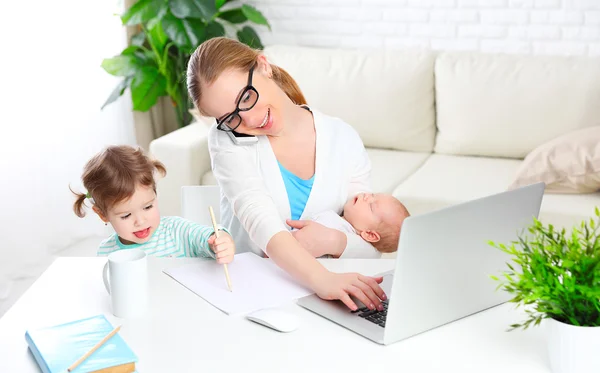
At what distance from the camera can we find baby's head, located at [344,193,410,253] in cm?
183

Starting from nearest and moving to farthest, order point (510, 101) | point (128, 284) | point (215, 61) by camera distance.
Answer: point (128, 284), point (215, 61), point (510, 101)

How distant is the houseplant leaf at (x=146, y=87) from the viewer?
372 cm

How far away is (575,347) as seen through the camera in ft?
3.51

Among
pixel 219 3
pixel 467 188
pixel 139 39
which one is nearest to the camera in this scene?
pixel 467 188

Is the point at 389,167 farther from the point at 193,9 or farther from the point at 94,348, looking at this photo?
the point at 94,348

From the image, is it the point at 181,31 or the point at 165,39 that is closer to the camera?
the point at 181,31

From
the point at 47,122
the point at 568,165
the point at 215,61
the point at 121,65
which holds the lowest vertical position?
the point at 568,165

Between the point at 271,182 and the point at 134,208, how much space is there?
1.06ft

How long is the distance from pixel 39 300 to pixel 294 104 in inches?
31.4

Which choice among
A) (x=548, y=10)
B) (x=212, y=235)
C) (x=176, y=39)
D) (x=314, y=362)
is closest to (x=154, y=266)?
(x=212, y=235)

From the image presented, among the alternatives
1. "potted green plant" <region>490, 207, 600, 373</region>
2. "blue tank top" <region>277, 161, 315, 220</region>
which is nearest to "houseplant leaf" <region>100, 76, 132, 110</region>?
"blue tank top" <region>277, 161, 315, 220</region>

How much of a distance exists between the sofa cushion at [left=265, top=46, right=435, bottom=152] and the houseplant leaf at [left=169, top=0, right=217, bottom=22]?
58 centimetres

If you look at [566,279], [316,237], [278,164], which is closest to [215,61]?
[278,164]

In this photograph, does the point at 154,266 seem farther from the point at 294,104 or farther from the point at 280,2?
the point at 280,2
